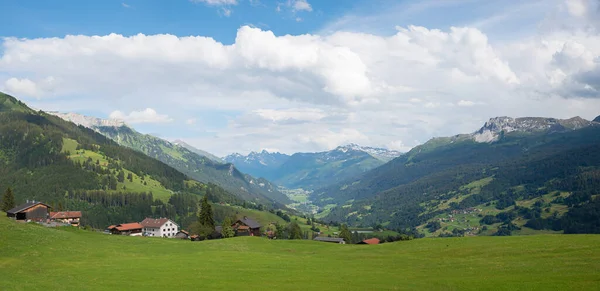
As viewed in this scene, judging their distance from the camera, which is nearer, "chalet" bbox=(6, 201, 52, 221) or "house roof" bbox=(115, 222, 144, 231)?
"chalet" bbox=(6, 201, 52, 221)

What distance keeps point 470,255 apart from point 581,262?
17.4 metres

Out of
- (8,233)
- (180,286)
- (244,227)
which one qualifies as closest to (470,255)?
(180,286)

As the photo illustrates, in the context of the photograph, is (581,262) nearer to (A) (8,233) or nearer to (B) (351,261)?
(B) (351,261)

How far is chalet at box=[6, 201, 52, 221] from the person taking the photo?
122 meters

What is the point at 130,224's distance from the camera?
175 metres

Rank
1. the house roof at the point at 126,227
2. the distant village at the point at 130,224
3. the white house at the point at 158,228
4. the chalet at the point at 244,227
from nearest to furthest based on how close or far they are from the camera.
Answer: the distant village at the point at 130,224, the chalet at the point at 244,227, the house roof at the point at 126,227, the white house at the point at 158,228

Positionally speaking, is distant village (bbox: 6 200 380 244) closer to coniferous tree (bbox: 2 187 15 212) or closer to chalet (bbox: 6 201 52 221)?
chalet (bbox: 6 201 52 221)

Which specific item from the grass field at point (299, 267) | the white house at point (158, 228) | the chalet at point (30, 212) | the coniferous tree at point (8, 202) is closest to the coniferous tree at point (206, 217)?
the grass field at point (299, 267)

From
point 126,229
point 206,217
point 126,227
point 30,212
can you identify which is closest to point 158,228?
point 126,227

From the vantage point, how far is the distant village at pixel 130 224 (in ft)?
405

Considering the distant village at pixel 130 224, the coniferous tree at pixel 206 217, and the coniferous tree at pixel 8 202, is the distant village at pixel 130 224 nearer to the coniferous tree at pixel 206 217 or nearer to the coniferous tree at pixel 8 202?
the coniferous tree at pixel 206 217

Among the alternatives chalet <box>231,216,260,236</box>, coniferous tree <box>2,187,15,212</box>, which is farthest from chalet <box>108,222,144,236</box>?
chalet <box>231,216,260,236</box>

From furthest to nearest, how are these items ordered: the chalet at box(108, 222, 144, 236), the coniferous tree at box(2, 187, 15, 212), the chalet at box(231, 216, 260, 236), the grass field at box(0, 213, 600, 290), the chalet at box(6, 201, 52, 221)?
the chalet at box(108, 222, 144, 236) → the chalet at box(231, 216, 260, 236) → the coniferous tree at box(2, 187, 15, 212) → the chalet at box(6, 201, 52, 221) → the grass field at box(0, 213, 600, 290)

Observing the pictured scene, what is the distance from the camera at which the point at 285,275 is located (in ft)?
172
